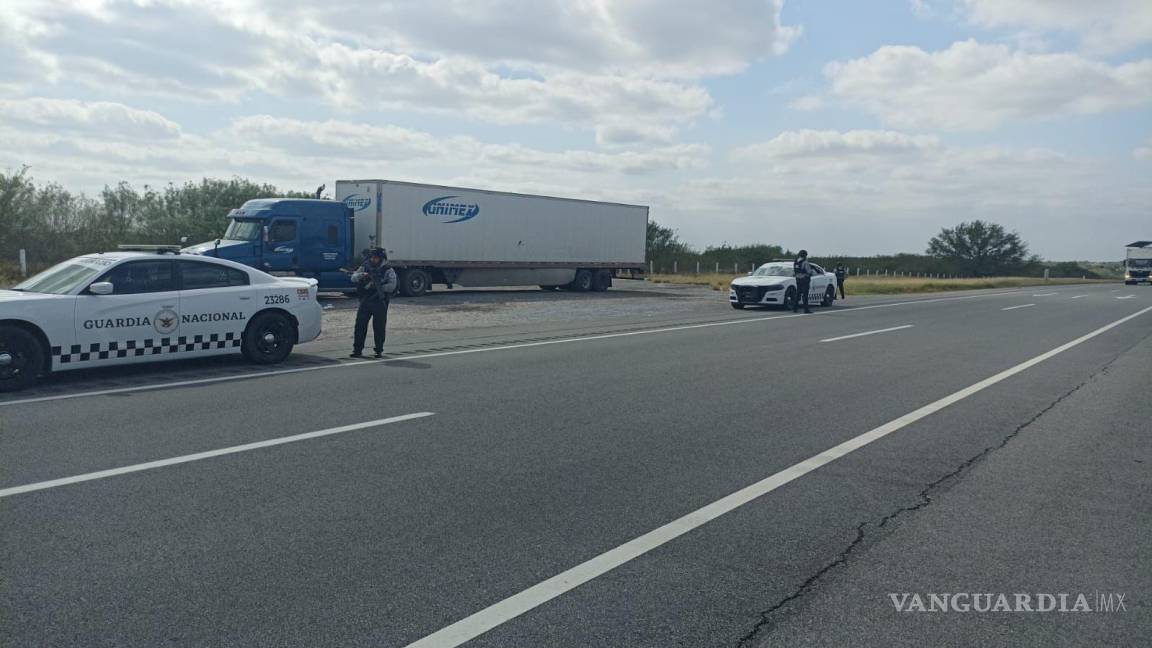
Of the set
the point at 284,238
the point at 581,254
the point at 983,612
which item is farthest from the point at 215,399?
the point at 581,254

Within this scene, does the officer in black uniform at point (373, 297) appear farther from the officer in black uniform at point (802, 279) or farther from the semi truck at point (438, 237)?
the officer in black uniform at point (802, 279)

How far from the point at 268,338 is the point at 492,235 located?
60.4ft

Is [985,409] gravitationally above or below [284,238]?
below

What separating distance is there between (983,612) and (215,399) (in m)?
7.22

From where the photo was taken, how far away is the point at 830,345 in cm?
1481

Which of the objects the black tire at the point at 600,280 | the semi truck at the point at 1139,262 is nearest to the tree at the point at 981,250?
the semi truck at the point at 1139,262

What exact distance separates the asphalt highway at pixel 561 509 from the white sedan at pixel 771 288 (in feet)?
44.4

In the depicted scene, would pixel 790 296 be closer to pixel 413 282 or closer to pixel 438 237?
pixel 438 237

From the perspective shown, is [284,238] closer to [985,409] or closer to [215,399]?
[215,399]

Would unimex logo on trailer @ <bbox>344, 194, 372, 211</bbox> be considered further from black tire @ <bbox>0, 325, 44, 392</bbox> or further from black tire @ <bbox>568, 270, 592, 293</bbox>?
black tire @ <bbox>0, 325, 44, 392</bbox>

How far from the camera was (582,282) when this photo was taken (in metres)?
33.7

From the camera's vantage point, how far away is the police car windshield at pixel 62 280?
9.70 m

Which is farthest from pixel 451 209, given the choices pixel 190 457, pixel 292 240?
pixel 190 457

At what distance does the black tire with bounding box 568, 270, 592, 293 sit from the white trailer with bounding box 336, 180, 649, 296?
0.12 feet
